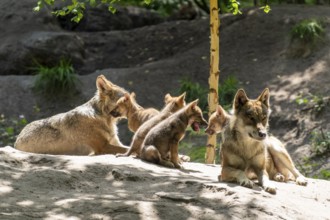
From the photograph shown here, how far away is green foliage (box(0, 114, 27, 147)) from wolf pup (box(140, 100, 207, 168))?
7.81m

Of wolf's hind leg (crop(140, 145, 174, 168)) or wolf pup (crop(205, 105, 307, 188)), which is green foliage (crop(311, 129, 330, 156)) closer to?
wolf pup (crop(205, 105, 307, 188))

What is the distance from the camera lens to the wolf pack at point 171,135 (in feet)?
27.9

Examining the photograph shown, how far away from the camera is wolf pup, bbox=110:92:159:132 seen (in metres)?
11.6

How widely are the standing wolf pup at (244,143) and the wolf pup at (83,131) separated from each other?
3.22 m

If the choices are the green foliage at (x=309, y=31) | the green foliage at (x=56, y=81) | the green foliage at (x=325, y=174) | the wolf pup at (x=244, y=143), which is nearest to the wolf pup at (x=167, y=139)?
the wolf pup at (x=244, y=143)

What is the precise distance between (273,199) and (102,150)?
452cm

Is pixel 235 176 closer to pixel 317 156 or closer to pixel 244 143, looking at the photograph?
pixel 244 143

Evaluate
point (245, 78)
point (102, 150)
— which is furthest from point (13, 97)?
point (102, 150)

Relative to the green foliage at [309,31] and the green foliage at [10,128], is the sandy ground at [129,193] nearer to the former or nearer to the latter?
the green foliage at [10,128]

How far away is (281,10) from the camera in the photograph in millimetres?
20281

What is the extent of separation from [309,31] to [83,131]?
28.4 feet

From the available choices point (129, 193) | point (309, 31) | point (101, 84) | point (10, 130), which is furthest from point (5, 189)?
point (309, 31)

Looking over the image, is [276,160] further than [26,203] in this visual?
Yes

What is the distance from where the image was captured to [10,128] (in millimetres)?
17094
